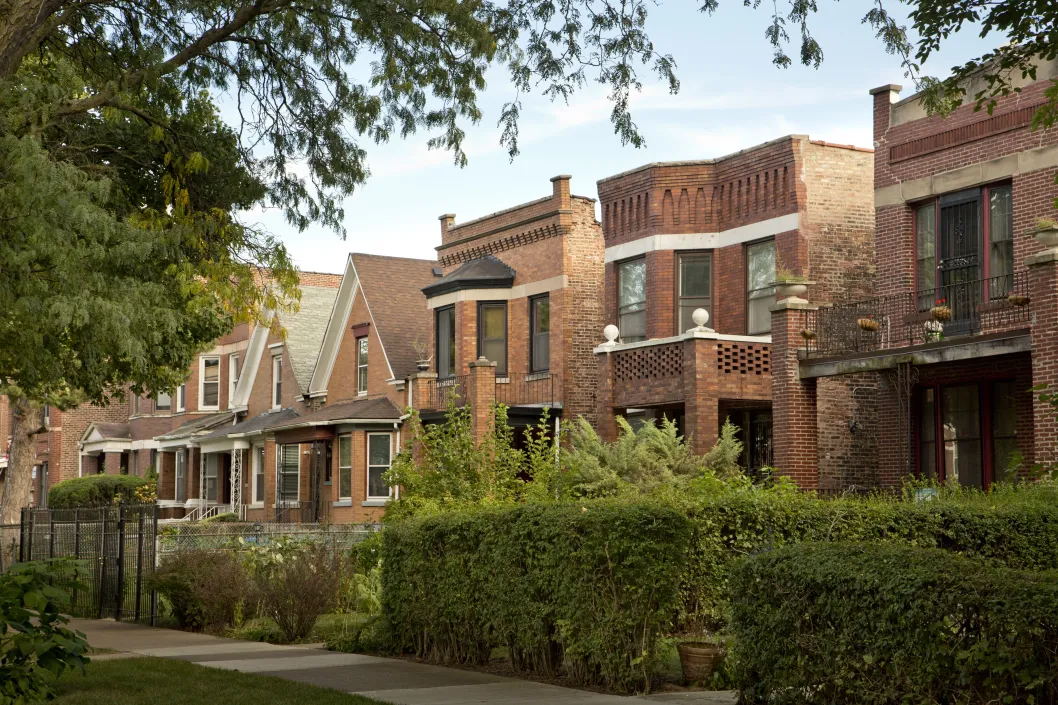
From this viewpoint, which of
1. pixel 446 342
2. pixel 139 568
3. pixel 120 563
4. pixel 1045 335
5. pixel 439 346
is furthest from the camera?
pixel 439 346

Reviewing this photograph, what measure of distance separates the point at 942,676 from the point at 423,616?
7212 mm

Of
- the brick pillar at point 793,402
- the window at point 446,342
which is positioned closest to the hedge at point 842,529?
the brick pillar at point 793,402

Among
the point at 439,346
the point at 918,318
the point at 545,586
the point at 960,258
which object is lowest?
the point at 545,586

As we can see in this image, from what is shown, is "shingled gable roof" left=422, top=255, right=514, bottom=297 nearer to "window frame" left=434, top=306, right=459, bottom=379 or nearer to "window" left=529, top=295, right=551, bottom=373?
"window frame" left=434, top=306, right=459, bottom=379

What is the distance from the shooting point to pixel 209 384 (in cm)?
4994

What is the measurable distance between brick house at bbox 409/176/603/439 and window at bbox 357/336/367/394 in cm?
387

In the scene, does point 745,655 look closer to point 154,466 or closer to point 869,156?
point 869,156

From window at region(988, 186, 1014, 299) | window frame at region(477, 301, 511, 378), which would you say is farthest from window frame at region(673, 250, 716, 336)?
window at region(988, 186, 1014, 299)

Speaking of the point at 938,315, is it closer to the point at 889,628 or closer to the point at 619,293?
the point at 619,293

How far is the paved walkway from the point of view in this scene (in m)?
11.2

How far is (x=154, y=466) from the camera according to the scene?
51250 mm

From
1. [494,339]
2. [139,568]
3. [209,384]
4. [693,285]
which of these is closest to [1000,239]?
[693,285]

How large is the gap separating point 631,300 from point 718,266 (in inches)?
92.0

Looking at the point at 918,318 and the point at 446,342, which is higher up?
the point at 446,342
